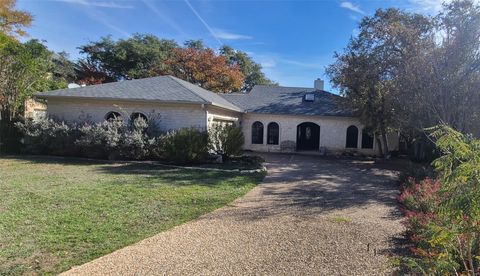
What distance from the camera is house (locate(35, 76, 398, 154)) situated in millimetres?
16938

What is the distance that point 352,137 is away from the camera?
2358 cm

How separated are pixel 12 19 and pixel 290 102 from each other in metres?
24.2

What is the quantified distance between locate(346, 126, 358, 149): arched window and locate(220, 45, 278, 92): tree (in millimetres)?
19360

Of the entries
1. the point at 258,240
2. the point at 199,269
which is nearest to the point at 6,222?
the point at 199,269

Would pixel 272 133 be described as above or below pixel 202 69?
below

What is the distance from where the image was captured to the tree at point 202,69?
34625 millimetres

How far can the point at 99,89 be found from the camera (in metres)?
18.5

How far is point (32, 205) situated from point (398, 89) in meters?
13.9

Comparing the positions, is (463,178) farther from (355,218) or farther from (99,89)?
(99,89)

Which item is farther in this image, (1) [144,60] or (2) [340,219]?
(1) [144,60]

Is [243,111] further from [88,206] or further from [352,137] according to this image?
[88,206]

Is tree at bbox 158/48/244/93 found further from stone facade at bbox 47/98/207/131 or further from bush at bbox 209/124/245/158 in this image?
bush at bbox 209/124/245/158

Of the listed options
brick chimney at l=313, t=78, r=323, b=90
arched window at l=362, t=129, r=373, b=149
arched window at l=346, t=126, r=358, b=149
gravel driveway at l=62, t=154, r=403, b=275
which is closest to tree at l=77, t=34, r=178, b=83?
brick chimney at l=313, t=78, r=323, b=90

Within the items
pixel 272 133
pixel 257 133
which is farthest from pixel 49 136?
pixel 272 133
